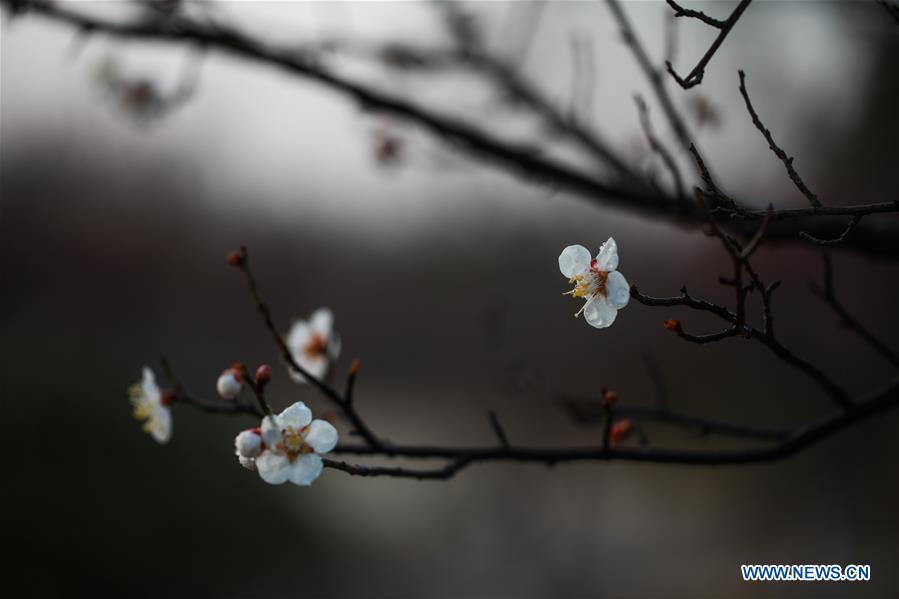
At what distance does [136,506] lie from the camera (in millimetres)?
5148

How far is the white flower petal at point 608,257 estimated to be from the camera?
2.80 feet

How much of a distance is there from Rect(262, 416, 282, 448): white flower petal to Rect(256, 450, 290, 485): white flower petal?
15 mm

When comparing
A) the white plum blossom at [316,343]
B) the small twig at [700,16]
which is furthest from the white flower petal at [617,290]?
the white plum blossom at [316,343]

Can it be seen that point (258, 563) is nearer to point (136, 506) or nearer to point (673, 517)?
point (136, 506)

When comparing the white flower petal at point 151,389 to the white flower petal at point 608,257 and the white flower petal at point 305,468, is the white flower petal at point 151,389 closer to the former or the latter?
the white flower petal at point 305,468

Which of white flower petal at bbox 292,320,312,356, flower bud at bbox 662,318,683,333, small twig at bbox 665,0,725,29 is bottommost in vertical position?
flower bud at bbox 662,318,683,333

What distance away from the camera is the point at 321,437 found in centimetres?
91

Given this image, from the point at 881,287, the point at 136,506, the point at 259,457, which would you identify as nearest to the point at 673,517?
the point at 881,287

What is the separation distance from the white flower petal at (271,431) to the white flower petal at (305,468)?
37mm

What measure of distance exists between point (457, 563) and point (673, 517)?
5.78 feet

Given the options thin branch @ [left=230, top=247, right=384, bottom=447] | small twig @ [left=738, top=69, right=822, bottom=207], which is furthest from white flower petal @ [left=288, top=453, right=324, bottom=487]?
small twig @ [left=738, top=69, right=822, bottom=207]

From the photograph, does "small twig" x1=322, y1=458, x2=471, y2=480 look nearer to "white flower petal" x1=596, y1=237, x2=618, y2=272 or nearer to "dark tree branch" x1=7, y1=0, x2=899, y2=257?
"white flower petal" x1=596, y1=237, x2=618, y2=272

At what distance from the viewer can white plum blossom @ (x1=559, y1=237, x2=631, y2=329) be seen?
85 cm

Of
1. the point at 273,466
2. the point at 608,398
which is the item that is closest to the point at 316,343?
the point at 273,466
